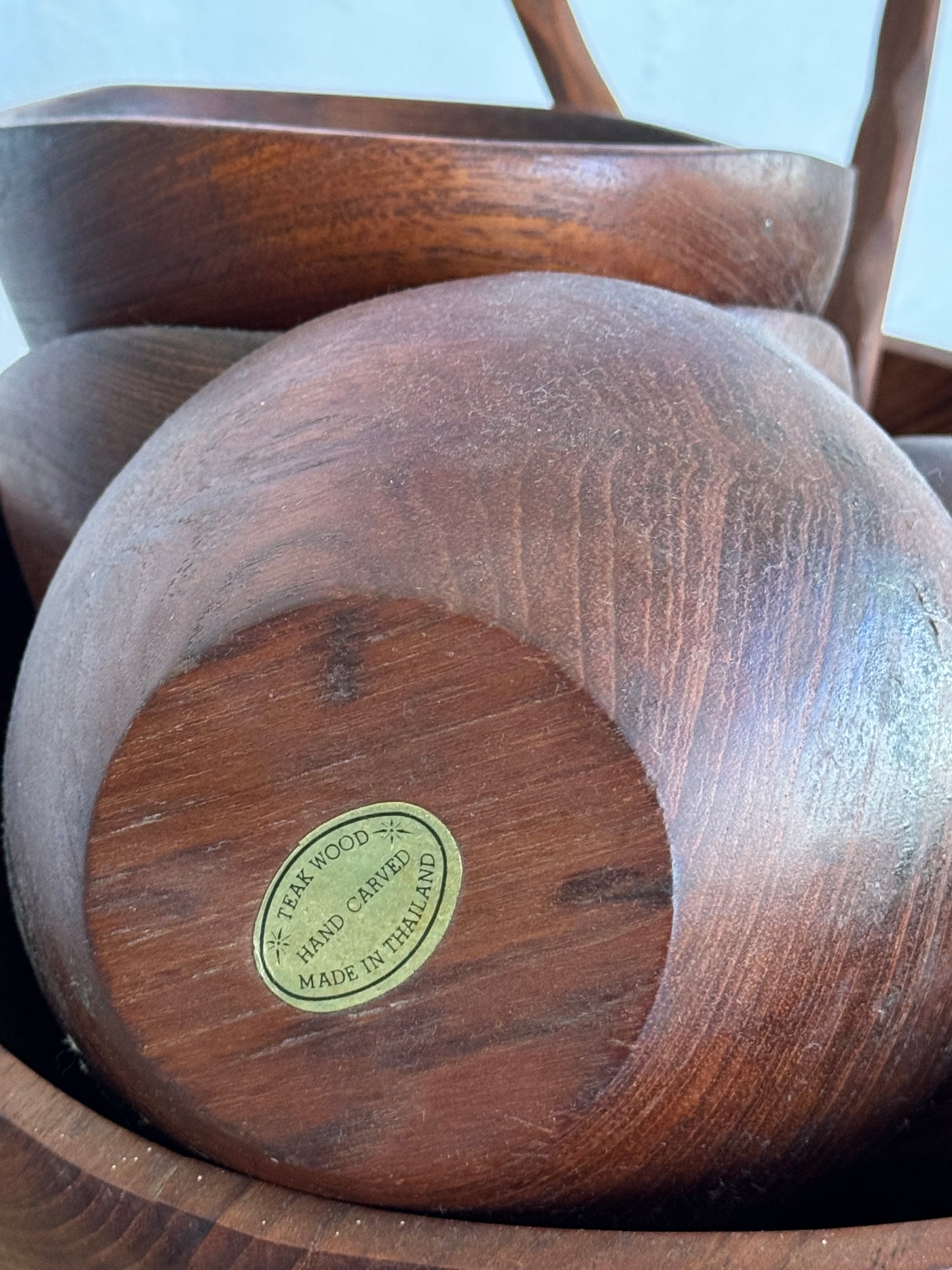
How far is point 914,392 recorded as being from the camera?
2.54ft

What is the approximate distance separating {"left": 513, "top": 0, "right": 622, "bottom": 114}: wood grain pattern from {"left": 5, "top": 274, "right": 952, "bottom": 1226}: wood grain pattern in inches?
21.0

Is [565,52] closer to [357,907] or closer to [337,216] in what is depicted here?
[337,216]

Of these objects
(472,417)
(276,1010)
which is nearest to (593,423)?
(472,417)

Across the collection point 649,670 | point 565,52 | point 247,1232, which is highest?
point 565,52

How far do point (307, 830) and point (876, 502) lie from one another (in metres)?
0.15

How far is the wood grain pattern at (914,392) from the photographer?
0.77 m

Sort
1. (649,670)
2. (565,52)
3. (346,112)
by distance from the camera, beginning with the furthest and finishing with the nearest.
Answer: (565,52) < (346,112) < (649,670)

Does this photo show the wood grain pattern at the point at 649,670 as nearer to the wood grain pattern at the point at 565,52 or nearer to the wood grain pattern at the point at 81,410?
the wood grain pattern at the point at 81,410

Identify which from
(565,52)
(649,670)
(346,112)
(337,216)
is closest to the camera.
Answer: (649,670)

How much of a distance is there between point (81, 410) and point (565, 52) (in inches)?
19.2

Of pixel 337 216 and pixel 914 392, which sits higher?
pixel 337 216

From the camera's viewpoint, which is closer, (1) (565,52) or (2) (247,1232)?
(2) (247,1232)

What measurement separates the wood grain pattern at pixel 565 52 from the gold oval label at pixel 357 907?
62 cm

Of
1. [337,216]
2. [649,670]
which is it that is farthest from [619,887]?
[337,216]
